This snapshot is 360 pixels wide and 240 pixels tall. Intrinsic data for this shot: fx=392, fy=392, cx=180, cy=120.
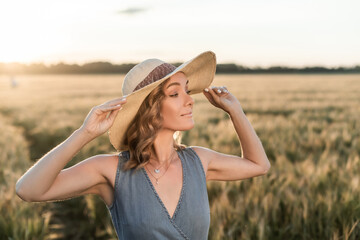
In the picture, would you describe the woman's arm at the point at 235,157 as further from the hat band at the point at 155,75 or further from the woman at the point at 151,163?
the hat band at the point at 155,75

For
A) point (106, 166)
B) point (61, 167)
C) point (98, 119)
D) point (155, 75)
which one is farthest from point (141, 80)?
point (61, 167)

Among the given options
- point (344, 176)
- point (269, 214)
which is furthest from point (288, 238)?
point (344, 176)

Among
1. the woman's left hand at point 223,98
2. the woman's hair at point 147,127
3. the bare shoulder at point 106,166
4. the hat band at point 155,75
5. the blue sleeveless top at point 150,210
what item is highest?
the hat band at point 155,75

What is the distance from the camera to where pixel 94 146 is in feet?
19.9

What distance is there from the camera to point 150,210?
63.7 inches

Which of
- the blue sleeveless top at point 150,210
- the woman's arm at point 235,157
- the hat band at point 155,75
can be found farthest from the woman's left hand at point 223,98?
the blue sleeveless top at point 150,210

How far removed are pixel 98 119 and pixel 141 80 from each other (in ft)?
0.96

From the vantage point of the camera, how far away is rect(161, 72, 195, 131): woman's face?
5.59 feet

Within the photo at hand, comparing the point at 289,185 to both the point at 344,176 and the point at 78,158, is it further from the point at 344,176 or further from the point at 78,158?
the point at 78,158

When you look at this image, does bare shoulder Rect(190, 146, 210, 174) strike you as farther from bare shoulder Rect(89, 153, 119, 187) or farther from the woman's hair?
bare shoulder Rect(89, 153, 119, 187)

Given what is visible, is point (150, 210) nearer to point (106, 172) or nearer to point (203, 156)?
point (106, 172)

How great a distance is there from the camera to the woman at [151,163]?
1.52m

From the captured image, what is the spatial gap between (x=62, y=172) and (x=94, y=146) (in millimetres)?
4575

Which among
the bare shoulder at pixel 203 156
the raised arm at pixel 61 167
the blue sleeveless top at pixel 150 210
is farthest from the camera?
the bare shoulder at pixel 203 156
